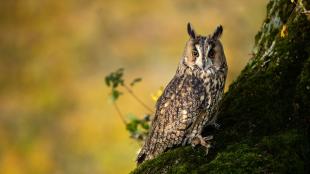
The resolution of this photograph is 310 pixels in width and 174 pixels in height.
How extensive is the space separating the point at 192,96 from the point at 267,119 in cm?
52

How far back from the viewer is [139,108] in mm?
14672

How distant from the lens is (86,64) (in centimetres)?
1720

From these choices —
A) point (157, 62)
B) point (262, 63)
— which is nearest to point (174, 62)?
point (157, 62)

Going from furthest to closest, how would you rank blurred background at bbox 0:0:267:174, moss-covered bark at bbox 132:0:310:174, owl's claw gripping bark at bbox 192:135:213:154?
blurred background at bbox 0:0:267:174
owl's claw gripping bark at bbox 192:135:213:154
moss-covered bark at bbox 132:0:310:174

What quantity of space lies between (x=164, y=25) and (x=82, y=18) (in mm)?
2059

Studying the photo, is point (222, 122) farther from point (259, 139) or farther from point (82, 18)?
point (82, 18)

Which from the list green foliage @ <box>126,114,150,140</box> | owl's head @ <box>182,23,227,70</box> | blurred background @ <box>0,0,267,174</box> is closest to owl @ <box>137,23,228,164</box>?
owl's head @ <box>182,23,227,70</box>

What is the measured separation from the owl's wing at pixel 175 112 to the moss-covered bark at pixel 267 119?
0.71 ft

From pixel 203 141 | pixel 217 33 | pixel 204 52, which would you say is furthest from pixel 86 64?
pixel 203 141

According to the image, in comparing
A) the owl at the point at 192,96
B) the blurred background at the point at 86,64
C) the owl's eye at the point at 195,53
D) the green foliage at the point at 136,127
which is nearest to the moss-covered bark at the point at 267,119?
the owl at the point at 192,96

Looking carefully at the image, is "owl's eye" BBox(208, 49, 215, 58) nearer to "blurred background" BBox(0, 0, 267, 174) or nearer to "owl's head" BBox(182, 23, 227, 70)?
"owl's head" BBox(182, 23, 227, 70)

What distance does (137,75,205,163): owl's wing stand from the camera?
5723mm

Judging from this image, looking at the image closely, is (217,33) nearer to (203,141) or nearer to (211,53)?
(211,53)

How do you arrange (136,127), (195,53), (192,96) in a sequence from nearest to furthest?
1. (192,96)
2. (195,53)
3. (136,127)
